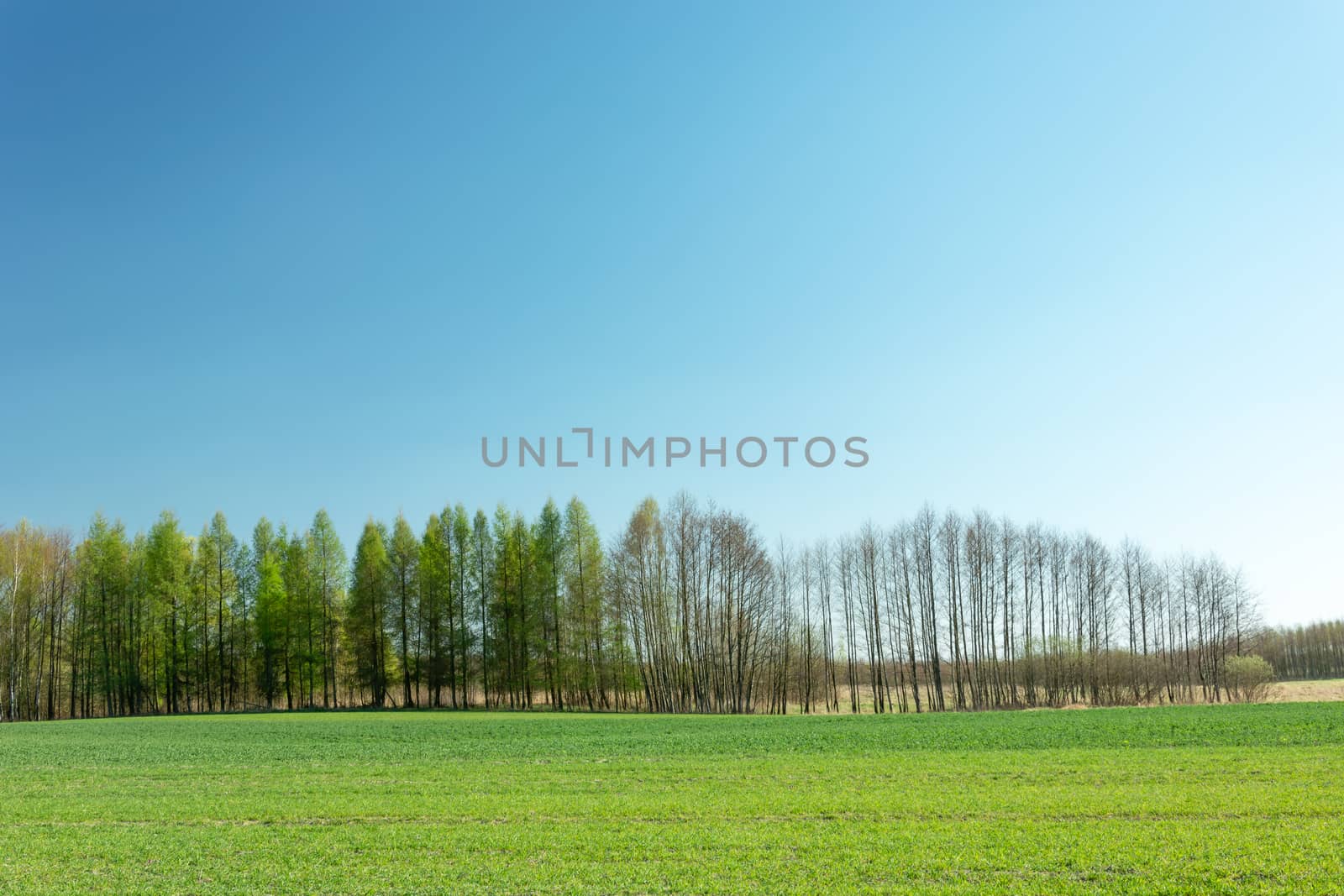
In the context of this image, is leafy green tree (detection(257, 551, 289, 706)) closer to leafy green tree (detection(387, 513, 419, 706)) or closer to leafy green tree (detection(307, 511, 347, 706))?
leafy green tree (detection(307, 511, 347, 706))

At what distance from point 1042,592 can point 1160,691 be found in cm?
1144

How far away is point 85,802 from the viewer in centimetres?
1806

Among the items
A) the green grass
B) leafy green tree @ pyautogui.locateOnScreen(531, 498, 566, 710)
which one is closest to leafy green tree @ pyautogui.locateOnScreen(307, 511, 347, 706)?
leafy green tree @ pyautogui.locateOnScreen(531, 498, 566, 710)

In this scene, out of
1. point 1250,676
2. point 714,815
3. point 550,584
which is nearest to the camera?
point 714,815

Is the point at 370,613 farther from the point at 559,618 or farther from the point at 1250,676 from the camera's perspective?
the point at 1250,676

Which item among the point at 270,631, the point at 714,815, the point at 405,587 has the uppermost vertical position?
the point at 405,587

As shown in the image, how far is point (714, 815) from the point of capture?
15.2 meters

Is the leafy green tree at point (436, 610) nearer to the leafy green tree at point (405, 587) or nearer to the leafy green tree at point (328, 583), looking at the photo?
the leafy green tree at point (405, 587)

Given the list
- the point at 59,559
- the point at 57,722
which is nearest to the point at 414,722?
the point at 57,722

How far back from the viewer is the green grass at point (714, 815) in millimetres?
11156

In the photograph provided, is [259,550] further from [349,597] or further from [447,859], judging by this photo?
[447,859]

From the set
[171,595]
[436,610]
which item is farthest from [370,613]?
[171,595]

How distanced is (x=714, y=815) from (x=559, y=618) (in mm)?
50516

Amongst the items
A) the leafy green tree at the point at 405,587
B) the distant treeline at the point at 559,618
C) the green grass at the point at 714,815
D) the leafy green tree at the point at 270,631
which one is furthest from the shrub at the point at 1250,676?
the leafy green tree at the point at 270,631
